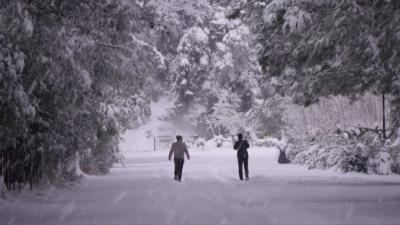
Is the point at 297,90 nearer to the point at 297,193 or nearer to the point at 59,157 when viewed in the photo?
the point at 297,193

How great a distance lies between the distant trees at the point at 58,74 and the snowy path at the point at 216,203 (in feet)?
3.94

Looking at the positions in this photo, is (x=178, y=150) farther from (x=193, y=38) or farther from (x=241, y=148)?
(x=193, y=38)

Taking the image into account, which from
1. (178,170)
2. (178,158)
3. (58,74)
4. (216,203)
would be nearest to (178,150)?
(178,158)

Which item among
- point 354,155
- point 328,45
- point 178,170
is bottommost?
point 178,170

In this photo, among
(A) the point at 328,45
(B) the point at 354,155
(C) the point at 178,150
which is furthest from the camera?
(B) the point at 354,155

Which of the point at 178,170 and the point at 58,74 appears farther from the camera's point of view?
the point at 178,170

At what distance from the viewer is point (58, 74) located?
12977mm

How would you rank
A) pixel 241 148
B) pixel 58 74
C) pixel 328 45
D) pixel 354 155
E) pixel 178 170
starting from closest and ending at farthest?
1. pixel 328 45
2. pixel 58 74
3. pixel 178 170
4. pixel 241 148
5. pixel 354 155

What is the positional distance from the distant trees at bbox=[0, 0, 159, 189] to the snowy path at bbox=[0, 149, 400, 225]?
47.2 inches

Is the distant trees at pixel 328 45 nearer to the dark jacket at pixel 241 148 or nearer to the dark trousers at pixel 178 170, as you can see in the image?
the dark jacket at pixel 241 148

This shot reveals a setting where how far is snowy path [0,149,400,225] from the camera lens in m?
11.2

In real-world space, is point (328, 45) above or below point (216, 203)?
above

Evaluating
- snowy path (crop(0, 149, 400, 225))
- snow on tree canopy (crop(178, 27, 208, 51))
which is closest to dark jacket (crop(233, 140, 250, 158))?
snowy path (crop(0, 149, 400, 225))

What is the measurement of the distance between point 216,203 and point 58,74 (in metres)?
4.21
